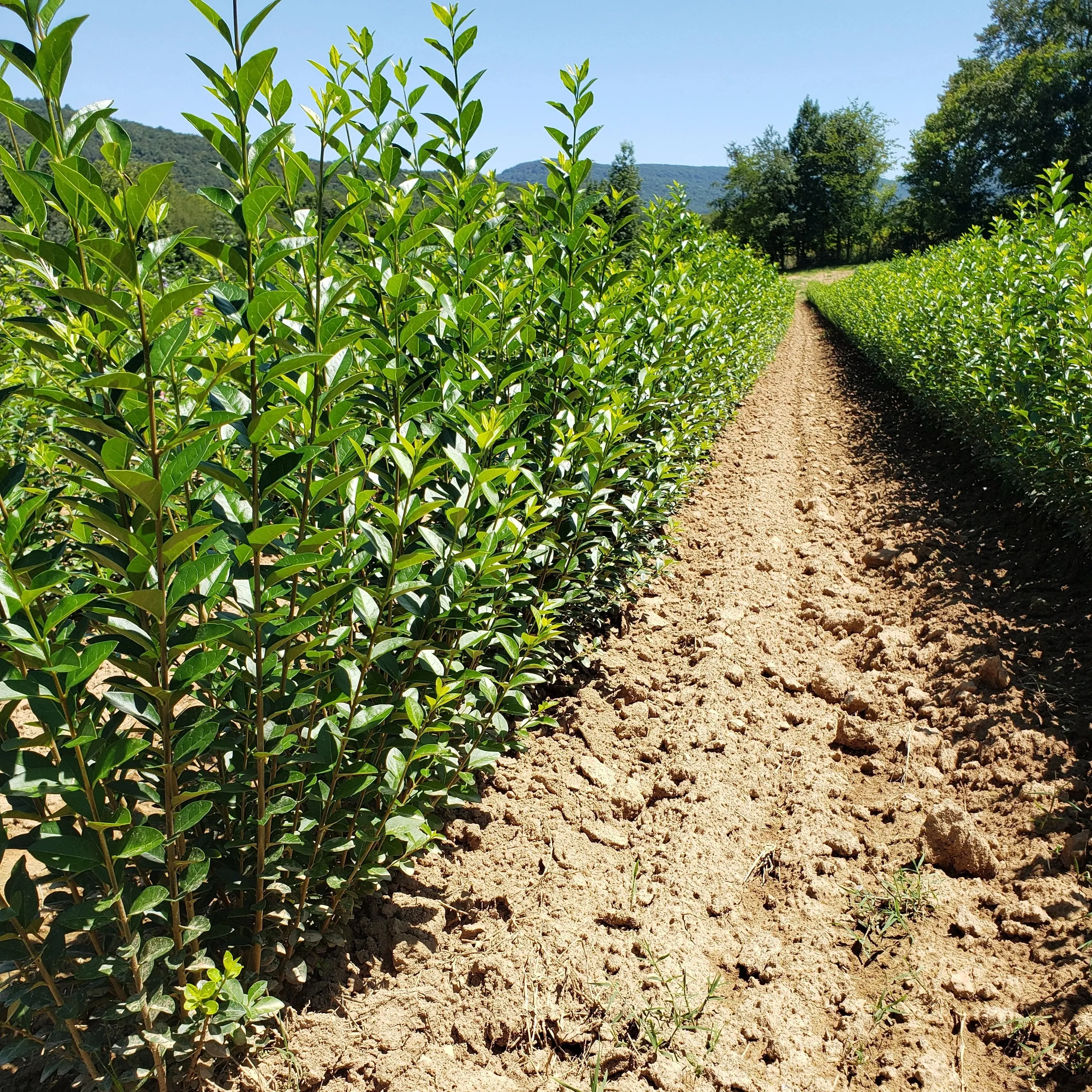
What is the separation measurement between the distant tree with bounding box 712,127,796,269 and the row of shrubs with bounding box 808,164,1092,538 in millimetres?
60114

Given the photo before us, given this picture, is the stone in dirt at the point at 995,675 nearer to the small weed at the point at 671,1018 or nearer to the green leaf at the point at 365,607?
the small weed at the point at 671,1018

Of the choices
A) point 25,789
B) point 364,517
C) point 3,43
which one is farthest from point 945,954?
point 3,43

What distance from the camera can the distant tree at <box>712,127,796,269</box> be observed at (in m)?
65.2

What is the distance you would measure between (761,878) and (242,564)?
2.11m

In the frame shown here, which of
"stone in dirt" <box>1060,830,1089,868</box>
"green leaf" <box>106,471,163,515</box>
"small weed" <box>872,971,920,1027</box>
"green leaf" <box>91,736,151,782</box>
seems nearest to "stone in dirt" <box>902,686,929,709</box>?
"stone in dirt" <box>1060,830,1089,868</box>

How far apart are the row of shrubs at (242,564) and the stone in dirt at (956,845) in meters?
1.66

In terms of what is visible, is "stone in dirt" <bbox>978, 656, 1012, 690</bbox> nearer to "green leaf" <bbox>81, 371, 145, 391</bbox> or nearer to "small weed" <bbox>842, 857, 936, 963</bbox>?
"small weed" <bbox>842, 857, 936, 963</bbox>

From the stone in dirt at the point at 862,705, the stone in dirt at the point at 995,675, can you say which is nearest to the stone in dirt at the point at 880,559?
the stone in dirt at the point at 995,675

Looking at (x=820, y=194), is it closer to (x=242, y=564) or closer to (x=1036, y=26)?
(x=1036, y=26)

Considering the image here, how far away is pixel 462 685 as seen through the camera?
214 centimetres

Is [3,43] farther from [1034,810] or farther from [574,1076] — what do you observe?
[1034,810]

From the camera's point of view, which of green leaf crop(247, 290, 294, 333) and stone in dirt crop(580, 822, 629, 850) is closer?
green leaf crop(247, 290, 294, 333)

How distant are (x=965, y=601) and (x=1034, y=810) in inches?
79.1

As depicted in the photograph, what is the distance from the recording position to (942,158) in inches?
2180
